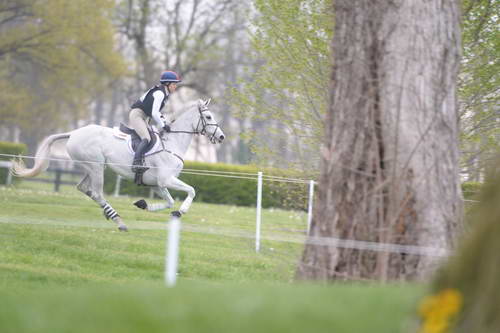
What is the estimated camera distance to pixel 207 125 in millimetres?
13352

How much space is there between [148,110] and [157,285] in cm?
705

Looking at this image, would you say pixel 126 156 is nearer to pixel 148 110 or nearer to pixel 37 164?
pixel 148 110

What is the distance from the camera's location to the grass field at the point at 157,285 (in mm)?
3848

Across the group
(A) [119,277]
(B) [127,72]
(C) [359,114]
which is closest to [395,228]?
(C) [359,114]

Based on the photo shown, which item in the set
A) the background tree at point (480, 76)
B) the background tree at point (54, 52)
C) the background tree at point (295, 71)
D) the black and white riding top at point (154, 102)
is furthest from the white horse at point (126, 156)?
the background tree at point (54, 52)

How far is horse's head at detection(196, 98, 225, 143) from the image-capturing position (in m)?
13.3

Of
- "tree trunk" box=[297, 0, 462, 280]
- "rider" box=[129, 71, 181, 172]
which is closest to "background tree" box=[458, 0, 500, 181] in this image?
"rider" box=[129, 71, 181, 172]

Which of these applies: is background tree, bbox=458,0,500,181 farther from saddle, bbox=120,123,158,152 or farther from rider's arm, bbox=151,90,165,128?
→ saddle, bbox=120,123,158,152

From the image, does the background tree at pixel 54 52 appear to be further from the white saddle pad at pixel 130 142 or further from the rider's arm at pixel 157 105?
the rider's arm at pixel 157 105

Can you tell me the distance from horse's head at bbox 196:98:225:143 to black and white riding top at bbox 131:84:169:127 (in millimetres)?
825

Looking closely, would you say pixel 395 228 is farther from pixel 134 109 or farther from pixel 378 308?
pixel 134 109

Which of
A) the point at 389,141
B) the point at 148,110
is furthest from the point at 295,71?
the point at 389,141

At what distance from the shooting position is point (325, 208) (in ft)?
21.6

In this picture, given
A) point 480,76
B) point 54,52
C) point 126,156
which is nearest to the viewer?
point 480,76
